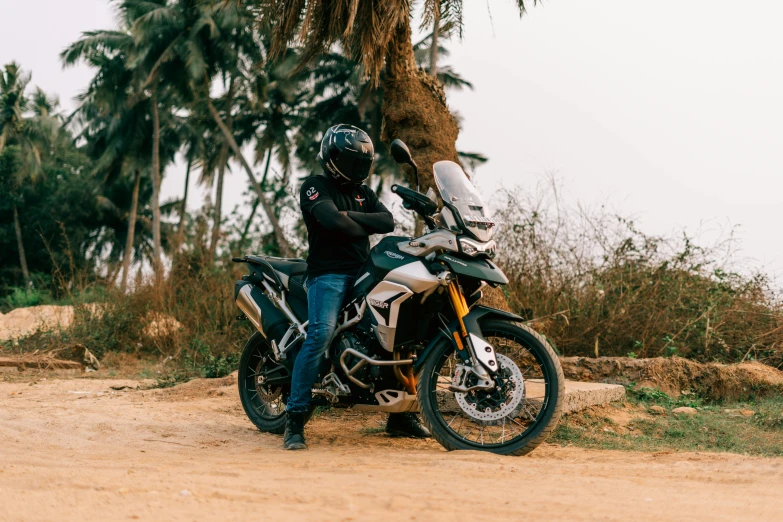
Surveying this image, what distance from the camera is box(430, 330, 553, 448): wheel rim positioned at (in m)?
4.83

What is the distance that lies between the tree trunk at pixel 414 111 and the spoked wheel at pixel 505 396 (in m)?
4.06

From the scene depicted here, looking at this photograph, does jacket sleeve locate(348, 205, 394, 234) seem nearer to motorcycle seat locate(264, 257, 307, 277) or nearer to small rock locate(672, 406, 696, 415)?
motorcycle seat locate(264, 257, 307, 277)

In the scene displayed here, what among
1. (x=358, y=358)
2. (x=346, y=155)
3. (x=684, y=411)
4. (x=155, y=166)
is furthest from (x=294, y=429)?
(x=155, y=166)

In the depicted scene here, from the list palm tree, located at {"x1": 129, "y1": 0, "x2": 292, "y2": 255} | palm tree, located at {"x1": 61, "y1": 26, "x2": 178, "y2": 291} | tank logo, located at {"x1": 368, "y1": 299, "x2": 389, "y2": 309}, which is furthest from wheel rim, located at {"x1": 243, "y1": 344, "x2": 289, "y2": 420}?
palm tree, located at {"x1": 61, "y1": 26, "x2": 178, "y2": 291}

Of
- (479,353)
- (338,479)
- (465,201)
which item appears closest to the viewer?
(338,479)

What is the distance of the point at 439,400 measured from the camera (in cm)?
552

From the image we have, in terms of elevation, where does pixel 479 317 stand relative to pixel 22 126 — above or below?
below

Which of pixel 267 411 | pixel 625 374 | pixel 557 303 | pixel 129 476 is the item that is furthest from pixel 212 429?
pixel 557 303

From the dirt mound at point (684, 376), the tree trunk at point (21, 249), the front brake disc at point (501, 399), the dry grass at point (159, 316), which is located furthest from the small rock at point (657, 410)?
the tree trunk at point (21, 249)

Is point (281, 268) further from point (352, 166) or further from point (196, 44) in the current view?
point (196, 44)

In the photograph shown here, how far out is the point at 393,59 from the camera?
9.01 m

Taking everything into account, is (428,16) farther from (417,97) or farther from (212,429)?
(212,429)

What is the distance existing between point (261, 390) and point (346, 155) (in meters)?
2.11

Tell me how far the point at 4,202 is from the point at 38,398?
39253 millimetres
